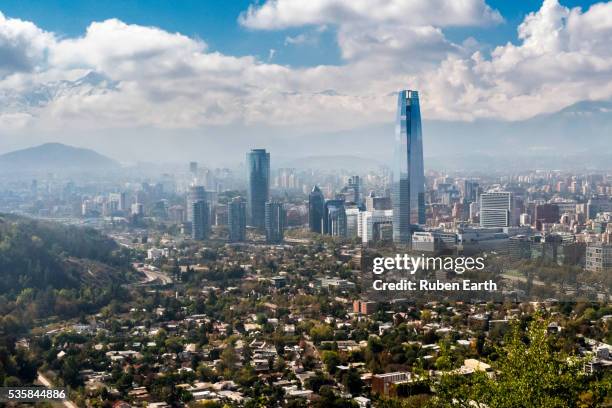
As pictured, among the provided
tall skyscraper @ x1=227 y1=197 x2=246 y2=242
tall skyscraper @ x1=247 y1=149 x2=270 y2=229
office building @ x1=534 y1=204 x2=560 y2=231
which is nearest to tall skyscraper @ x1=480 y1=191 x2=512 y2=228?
office building @ x1=534 y1=204 x2=560 y2=231

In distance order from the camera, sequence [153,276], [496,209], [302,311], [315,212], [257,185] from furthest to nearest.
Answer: [257,185] < [315,212] < [496,209] < [153,276] < [302,311]

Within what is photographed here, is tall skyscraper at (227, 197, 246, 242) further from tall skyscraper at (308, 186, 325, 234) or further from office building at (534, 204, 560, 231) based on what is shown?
office building at (534, 204, 560, 231)

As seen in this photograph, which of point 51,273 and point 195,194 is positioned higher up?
point 195,194

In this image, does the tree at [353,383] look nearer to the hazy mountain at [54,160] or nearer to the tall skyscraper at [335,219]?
the tall skyscraper at [335,219]

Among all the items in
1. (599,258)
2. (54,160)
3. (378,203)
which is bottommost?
(599,258)

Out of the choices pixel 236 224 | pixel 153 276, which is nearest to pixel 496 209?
pixel 236 224

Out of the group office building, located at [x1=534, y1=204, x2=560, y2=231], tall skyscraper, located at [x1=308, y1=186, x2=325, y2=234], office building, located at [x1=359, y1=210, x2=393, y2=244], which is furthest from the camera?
tall skyscraper, located at [x1=308, y1=186, x2=325, y2=234]

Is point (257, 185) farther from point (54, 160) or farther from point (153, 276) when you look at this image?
point (153, 276)
